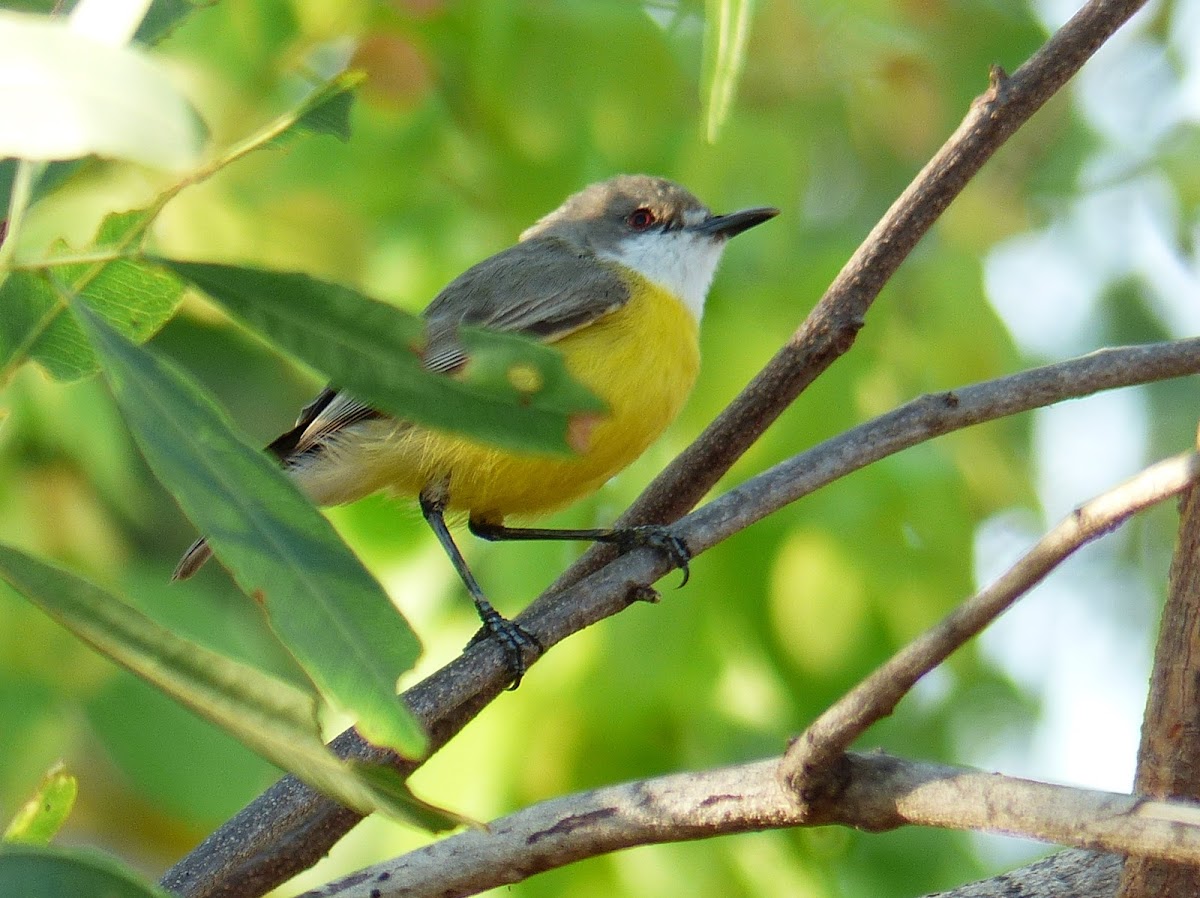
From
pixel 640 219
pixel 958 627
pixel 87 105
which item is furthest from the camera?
pixel 640 219

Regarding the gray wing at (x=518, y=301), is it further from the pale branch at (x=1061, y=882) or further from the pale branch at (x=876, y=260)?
the pale branch at (x=1061, y=882)

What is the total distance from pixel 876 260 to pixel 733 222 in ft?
5.25

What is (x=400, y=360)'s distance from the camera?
1.32 metres

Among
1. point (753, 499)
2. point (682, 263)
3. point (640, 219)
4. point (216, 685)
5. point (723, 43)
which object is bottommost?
point (216, 685)

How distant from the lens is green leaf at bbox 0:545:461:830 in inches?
49.3

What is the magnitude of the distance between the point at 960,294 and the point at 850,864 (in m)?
1.52

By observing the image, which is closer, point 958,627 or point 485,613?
point 958,627

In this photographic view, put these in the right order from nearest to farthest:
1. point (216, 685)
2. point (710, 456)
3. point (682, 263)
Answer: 1. point (216, 685)
2. point (710, 456)
3. point (682, 263)

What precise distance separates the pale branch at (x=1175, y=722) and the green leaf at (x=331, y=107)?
1.25 meters

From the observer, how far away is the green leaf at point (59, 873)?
1.18m

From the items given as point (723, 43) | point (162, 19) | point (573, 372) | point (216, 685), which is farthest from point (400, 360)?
point (573, 372)

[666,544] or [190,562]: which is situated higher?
[190,562]

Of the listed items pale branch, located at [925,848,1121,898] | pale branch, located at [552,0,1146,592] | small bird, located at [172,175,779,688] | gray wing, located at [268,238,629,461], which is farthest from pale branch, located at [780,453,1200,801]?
gray wing, located at [268,238,629,461]

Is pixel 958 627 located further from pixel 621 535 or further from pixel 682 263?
pixel 682 263
